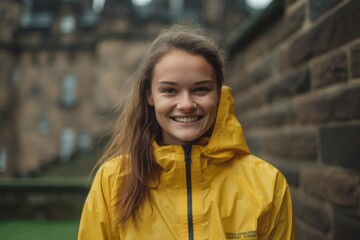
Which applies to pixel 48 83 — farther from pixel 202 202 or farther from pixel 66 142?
pixel 202 202

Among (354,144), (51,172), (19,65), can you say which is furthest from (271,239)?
(19,65)

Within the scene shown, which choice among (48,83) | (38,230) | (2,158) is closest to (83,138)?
(48,83)

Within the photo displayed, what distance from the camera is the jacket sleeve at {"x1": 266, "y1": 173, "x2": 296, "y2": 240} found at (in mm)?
1421

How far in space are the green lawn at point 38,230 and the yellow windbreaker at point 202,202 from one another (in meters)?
4.43

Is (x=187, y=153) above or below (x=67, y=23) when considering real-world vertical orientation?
below

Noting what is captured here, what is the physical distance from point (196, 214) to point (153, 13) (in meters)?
21.6

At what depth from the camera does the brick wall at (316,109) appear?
1789 millimetres

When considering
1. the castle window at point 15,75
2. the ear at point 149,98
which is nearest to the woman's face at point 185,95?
the ear at point 149,98

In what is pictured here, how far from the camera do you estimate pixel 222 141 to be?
1504 mm

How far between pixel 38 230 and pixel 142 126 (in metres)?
5.34

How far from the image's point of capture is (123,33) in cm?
2109

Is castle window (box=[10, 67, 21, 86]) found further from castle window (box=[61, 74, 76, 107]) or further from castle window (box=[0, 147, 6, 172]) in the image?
castle window (box=[0, 147, 6, 172])

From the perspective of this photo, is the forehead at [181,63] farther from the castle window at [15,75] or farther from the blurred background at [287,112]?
the castle window at [15,75]

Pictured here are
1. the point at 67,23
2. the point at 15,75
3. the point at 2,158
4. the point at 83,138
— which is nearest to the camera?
the point at 83,138
